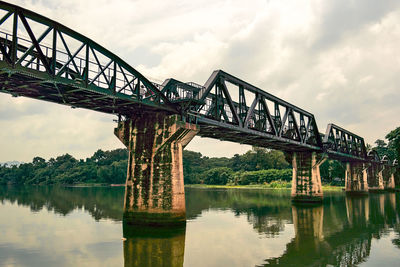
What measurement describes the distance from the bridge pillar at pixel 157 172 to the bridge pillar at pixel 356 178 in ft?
262

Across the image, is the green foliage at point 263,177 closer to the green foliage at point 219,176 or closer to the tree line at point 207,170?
the tree line at point 207,170

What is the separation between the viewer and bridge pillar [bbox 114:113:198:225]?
1280 inches

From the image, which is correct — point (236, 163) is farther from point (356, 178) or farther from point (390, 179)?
point (356, 178)

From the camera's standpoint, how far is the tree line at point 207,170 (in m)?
136

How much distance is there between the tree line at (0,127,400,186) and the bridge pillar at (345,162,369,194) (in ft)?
82.5

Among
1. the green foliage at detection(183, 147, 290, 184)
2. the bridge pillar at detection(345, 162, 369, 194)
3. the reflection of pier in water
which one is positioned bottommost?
the reflection of pier in water

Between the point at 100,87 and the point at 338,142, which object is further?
the point at 338,142

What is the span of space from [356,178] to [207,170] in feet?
289

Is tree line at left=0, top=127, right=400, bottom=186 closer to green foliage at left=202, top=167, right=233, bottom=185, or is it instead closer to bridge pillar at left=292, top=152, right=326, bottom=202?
green foliage at left=202, top=167, right=233, bottom=185

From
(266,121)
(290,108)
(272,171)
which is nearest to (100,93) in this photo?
(266,121)

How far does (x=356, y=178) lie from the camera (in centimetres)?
10081

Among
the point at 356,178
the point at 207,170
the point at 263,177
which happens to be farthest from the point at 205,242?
the point at 207,170

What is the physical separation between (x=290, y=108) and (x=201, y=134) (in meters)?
A: 19.7

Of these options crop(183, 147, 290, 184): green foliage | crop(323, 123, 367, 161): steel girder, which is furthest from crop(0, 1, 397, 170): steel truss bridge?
crop(183, 147, 290, 184): green foliage
